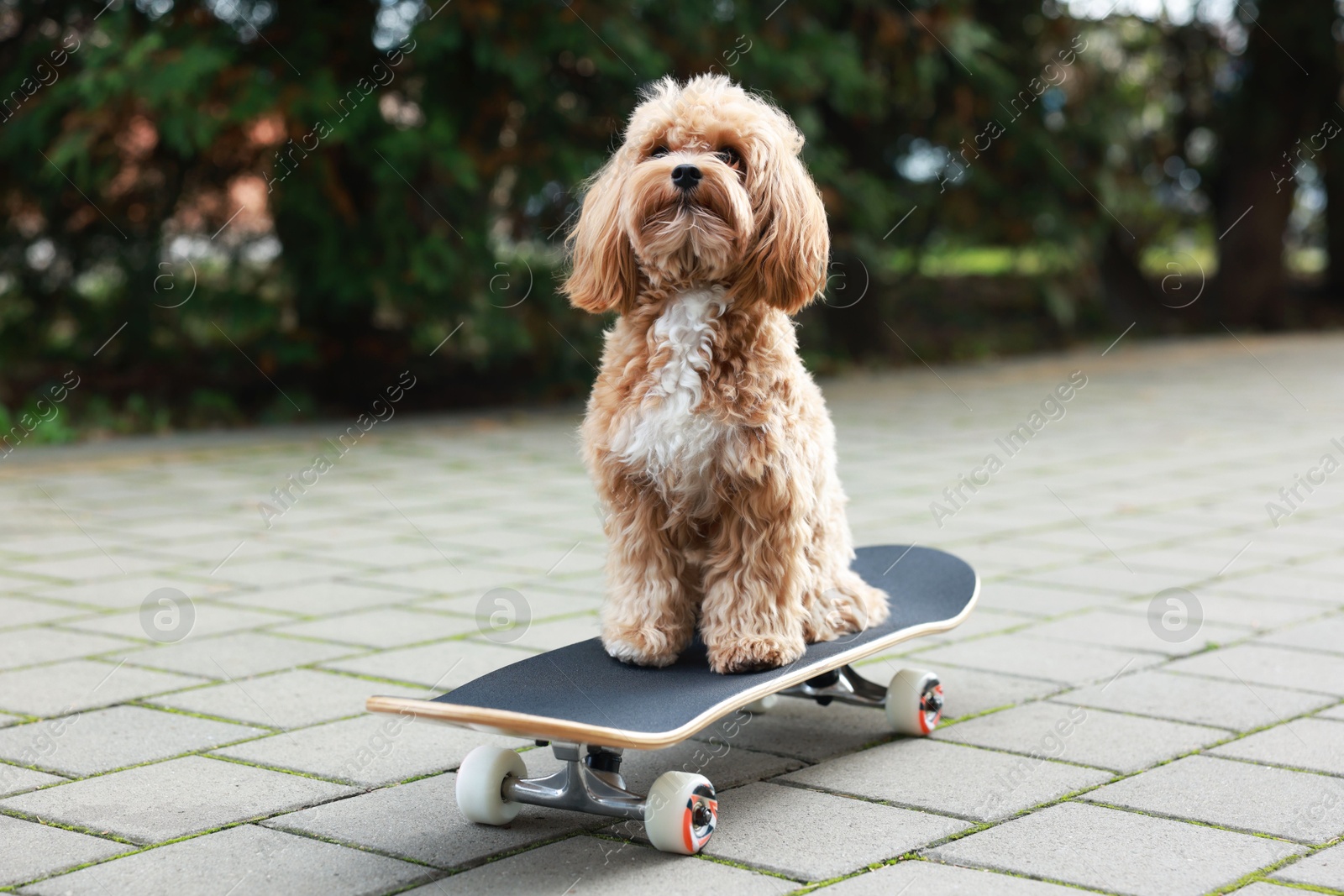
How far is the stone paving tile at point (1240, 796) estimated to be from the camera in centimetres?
295

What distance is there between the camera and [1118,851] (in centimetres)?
280

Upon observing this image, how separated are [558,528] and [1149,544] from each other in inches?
102

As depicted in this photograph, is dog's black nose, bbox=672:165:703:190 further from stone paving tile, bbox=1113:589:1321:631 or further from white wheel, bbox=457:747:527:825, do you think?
stone paving tile, bbox=1113:589:1321:631

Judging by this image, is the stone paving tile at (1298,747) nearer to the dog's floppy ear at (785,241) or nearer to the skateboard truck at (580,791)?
the skateboard truck at (580,791)

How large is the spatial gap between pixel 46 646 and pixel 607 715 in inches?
95.8

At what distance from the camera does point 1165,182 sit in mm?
16031

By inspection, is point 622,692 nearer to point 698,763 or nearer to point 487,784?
point 487,784

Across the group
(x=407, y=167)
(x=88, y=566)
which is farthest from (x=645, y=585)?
(x=407, y=167)

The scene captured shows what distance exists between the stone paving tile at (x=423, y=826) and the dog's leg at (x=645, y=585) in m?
0.41

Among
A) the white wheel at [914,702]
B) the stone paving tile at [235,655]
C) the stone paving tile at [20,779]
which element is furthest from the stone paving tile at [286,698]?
the white wheel at [914,702]

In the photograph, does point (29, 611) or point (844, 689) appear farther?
point (29, 611)

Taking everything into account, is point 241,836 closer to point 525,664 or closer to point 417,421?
point 525,664

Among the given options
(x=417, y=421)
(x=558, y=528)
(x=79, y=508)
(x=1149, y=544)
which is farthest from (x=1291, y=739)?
(x=417, y=421)

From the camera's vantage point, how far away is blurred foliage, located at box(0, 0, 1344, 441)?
8930 millimetres
